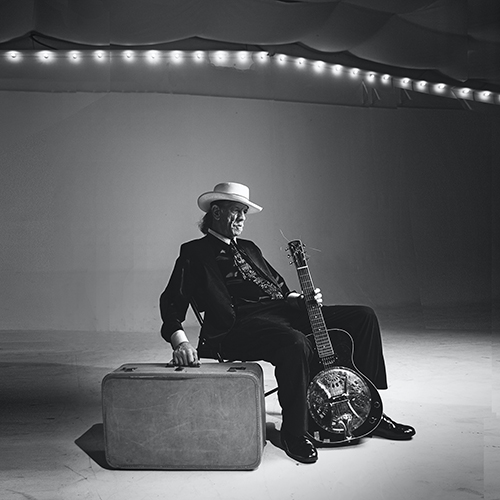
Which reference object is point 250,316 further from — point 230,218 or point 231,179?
point 231,179

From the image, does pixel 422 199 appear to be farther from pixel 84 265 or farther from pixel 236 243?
Result: pixel 236 243

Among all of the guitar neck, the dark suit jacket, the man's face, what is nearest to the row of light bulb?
the man's face

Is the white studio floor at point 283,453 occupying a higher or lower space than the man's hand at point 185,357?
lower

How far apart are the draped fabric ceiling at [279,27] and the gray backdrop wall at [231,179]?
0.71m

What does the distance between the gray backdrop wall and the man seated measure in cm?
464

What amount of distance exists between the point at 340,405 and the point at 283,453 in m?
0.33

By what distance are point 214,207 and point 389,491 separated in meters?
1.60

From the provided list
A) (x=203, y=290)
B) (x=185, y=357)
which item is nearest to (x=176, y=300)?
(x=203, y=290)

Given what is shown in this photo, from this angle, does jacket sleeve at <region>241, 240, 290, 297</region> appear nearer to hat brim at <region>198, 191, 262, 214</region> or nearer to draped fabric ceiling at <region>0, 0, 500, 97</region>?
hat brim at <region>198, 191, 262, 214</region>

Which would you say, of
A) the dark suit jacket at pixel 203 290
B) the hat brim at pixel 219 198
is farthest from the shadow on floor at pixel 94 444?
the hat brim at pixel 219 198

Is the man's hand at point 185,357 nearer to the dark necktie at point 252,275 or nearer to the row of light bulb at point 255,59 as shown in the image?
the dark necktie at point 252,275

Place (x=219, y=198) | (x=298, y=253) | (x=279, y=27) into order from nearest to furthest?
(x=298, y=253) → (x=219, y=198) → (x=279, y=27)

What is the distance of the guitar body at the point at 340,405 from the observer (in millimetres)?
3154

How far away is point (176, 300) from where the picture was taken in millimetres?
3281
